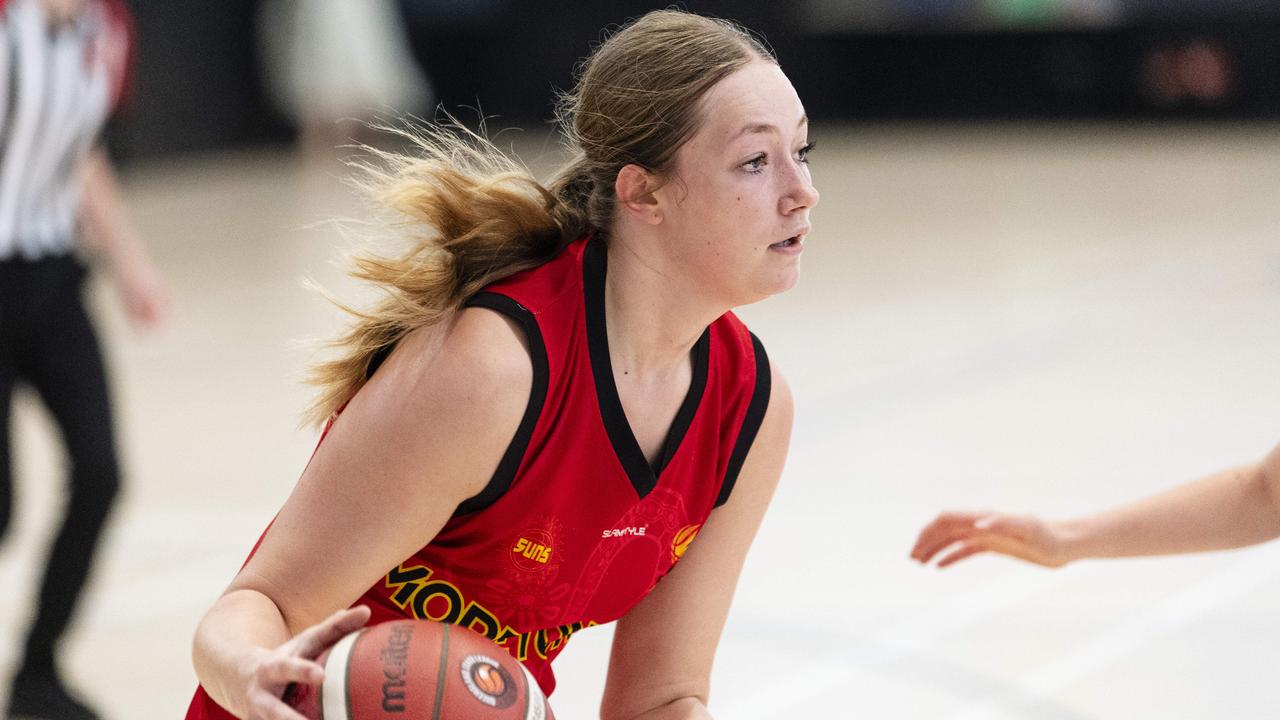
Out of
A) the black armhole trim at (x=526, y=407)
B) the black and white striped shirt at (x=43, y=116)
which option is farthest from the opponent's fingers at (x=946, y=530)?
the black and white striped shirt at (x=43, y=116)

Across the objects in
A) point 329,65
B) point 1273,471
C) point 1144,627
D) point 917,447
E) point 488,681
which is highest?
point 329,65

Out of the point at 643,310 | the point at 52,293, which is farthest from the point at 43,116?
the point at 643,310

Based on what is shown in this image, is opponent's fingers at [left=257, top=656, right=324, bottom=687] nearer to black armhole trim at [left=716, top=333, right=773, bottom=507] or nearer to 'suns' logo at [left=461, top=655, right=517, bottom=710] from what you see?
'suns' logo at [left=461, top=655, right=517, bottom=710]

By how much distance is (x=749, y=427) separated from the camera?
2230 mm

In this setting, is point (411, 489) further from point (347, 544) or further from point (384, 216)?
point (384, 216)

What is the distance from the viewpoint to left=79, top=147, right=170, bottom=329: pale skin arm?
416 centimetres

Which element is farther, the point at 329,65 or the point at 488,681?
the point at 329,65

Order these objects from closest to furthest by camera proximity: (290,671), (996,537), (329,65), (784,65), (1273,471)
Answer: (290,671)
(1273,471)
(996,537)
(329,65)
(784,65)

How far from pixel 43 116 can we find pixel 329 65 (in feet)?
38.0

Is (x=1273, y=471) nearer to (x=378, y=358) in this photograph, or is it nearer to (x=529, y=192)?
(x=529, y=192)

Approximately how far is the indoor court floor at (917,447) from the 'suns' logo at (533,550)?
270 mm

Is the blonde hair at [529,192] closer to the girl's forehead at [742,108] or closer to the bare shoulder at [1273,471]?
the girl's forehead at [742,108]

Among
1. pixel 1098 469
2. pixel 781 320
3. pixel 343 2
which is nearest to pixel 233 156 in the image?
pixel 343 2

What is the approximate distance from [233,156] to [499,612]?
1445 cm
